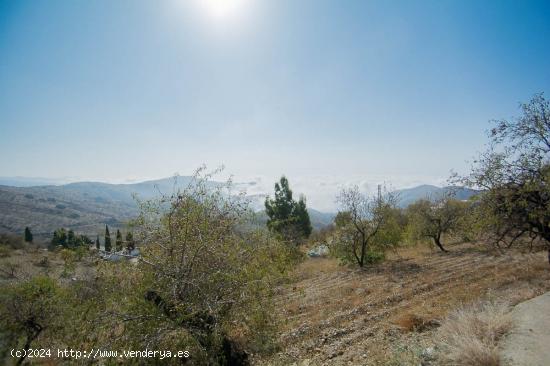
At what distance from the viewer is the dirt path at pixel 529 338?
621cm

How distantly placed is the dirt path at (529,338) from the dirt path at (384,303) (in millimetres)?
1917

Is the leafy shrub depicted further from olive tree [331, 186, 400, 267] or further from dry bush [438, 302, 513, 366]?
dry bush [438, 302, 513, 366]

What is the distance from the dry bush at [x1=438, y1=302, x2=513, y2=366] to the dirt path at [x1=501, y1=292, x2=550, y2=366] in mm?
Result: 241

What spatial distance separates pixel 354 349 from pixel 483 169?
9.58 meters

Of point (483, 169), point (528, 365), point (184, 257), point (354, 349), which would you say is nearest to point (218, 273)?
point (184, 257)

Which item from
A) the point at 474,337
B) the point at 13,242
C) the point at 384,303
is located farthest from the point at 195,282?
the point at 13,242

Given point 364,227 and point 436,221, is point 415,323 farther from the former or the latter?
point 436,221

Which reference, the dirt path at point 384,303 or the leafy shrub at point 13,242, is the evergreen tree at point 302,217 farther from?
the leafy shrub at point 13,242

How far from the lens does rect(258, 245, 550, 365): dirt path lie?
9.33 m

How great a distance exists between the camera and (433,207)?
3195 centimetres

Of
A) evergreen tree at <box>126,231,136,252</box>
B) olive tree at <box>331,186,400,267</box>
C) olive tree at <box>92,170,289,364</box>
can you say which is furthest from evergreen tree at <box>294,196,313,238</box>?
evergreen tree at <box>126,231,136,252</box>

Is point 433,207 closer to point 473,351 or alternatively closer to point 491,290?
point 491,290

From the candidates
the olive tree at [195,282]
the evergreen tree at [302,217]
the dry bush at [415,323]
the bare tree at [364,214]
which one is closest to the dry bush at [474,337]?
the dry bush at [415,323]

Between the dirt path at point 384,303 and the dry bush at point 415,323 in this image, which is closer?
the dirt path at point 384,303
